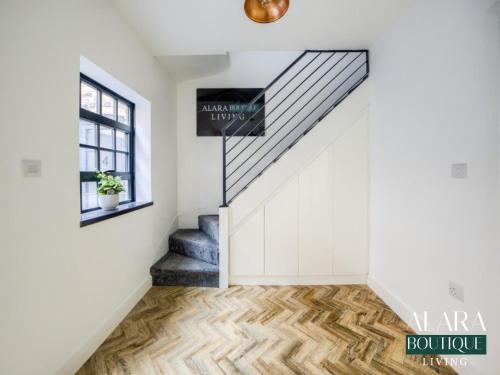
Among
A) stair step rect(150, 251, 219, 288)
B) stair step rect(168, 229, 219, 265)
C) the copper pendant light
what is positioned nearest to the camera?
the copper pendant light

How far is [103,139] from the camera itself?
2164 millimetres

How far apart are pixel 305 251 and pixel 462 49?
2.13 meters

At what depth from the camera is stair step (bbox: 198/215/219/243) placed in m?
2.79

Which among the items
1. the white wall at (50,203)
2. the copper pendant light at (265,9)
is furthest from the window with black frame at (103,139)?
the copper pendant light at (265,9)

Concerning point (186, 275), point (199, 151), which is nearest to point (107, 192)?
point (186, 275)

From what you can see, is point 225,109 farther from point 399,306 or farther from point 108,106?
point 399,306

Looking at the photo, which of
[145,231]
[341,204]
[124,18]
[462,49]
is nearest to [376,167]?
[341,204]

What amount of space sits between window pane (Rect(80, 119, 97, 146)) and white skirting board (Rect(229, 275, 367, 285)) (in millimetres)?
1990

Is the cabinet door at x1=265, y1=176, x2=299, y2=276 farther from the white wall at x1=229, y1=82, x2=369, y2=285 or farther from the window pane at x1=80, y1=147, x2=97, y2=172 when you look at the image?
the window pane at x1=80, y1=147, x2=97, y2=172

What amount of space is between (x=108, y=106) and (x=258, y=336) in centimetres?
255

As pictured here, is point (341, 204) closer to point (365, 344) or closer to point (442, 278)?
point (442, 278)

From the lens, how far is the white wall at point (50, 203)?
108 centimetres

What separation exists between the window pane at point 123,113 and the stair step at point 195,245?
159 centimetres

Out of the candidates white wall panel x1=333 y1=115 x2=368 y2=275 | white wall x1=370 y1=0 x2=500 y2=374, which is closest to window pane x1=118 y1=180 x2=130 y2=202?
white wall panel x1=333 y1=115 x2=368 y2=275
